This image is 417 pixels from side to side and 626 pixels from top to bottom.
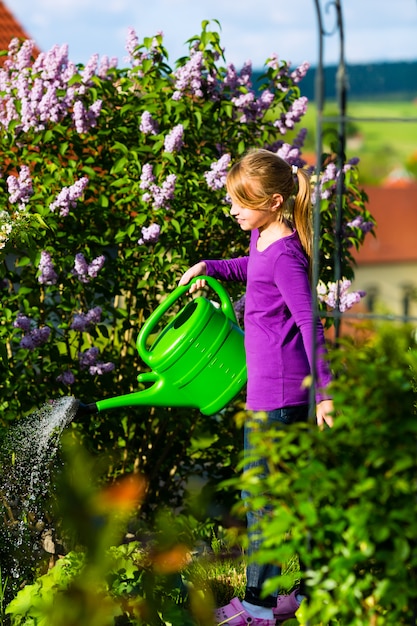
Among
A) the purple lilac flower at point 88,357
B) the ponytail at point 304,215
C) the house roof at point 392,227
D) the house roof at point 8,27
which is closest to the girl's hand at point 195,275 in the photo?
the ponytail at point 304,215

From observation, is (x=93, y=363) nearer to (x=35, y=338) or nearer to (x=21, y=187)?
(x=35, y=338)

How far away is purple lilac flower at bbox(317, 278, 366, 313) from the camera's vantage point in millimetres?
3459

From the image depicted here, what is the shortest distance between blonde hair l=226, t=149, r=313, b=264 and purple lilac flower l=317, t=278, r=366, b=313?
2.48 ft

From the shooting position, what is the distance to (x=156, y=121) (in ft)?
12.3

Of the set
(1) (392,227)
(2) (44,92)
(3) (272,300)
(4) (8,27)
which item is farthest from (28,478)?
(1) (392,227)

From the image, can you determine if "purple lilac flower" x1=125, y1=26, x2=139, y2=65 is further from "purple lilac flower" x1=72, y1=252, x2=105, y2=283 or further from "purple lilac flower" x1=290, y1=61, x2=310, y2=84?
"purple lilac flower" x1=72, y1=252, x2=105, y2=283

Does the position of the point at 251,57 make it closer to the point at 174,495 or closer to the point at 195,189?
the point at 195,189

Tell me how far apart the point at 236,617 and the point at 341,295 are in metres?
1.25

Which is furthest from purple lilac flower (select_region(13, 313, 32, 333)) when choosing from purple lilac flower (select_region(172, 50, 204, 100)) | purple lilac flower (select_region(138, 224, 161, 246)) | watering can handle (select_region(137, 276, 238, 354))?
purple lilac flower (select_region(172, 50, 204, 100))

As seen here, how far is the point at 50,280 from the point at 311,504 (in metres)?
1.84

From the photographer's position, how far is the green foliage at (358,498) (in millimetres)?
1867

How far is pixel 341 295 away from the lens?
350cm

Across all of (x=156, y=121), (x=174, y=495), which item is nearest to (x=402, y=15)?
(x=156, y=121)

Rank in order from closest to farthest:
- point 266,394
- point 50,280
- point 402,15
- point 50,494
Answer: point 402,15, point 266,394, point 50,494, point 50,280
